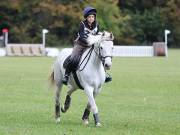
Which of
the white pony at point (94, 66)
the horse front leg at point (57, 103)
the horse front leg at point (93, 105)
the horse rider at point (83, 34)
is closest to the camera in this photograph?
the white pony at point (94, 66)

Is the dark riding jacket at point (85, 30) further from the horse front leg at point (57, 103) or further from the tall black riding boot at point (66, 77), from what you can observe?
the horse front leg at point (57, 103)

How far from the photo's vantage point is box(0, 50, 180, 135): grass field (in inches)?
498

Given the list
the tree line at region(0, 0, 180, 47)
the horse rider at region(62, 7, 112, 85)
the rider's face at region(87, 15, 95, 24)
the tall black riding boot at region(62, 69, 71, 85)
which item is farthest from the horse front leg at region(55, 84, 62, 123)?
the tree line at region(0, 0, 180, 47)

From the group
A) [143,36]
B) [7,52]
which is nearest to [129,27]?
[143,36]

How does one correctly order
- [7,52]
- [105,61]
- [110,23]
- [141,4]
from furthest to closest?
[141,4], [110,23], [7,52], [105,61]

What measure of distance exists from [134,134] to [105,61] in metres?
1.63

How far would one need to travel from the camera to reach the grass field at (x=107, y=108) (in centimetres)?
1266

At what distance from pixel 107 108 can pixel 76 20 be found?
182 feet

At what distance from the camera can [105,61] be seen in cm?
1281

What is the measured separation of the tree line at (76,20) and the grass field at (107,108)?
142 ft

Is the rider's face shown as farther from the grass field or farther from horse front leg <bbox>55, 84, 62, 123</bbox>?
the grass field

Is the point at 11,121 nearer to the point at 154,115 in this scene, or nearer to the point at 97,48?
the point at 97,48

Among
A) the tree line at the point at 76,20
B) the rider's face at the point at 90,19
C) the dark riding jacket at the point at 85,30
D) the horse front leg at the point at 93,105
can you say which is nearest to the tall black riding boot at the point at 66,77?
the dark riding jacket at the point at 85,30

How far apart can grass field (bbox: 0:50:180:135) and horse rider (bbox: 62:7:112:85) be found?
1.25 meters
